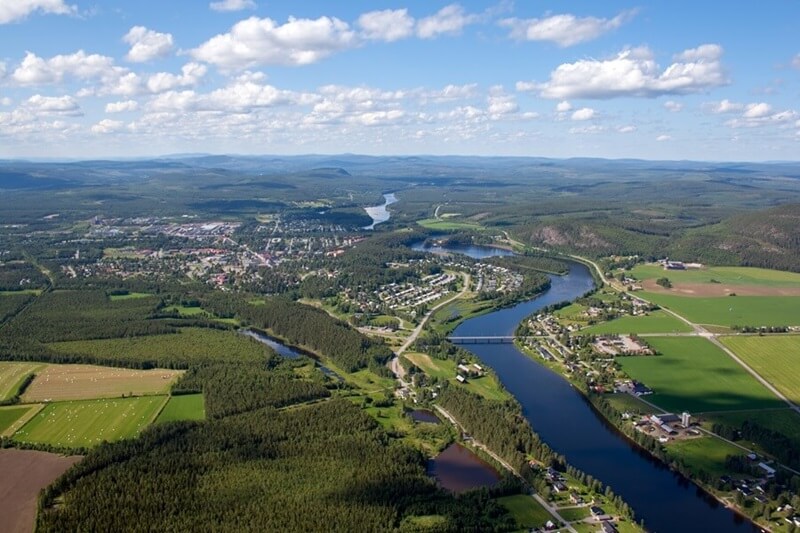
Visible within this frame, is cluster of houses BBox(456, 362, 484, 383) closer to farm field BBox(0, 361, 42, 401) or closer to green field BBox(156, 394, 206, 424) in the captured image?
green field BBox(156, 394, 206, 424)

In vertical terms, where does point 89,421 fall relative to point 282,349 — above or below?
below

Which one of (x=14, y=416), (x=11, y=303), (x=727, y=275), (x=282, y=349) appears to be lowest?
(x=14, y=416)

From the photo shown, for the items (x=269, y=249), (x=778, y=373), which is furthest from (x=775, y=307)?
(x=269, y=249)

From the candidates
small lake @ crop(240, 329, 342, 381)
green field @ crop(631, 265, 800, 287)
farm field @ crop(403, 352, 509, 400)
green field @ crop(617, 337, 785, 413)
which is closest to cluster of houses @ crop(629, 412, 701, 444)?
green field @ crop(617, 337, 785, 413)

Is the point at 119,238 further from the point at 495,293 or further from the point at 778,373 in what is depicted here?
the point at 778,373

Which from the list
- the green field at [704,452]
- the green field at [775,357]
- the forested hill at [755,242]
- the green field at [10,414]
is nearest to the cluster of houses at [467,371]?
the green field at [704,452]

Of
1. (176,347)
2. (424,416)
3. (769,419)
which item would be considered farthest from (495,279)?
(769,419)

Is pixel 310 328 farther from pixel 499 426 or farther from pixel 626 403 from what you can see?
pixel 626 403
